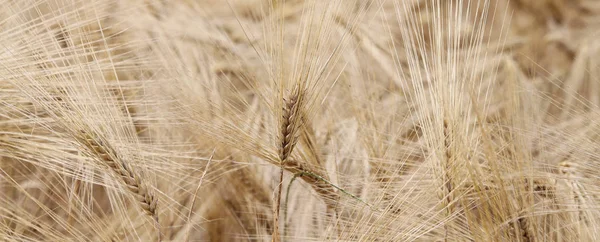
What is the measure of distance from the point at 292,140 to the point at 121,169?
184 mm

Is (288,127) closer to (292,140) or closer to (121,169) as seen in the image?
(292,140)

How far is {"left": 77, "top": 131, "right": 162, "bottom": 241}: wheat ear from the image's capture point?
0.70 metres

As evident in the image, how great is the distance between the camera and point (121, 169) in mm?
704

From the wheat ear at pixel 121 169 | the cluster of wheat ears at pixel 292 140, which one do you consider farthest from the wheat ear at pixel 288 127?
the wheat ear at pixel 121 169

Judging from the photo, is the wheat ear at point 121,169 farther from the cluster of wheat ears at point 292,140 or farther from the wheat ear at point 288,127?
the wheat ear at point 288,127

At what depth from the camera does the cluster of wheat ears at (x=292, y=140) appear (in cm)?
71

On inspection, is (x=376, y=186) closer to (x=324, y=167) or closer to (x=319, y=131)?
(x=324, y=167)

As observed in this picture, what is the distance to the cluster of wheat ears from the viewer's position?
714 millimetres

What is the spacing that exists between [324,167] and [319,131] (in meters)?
0.14

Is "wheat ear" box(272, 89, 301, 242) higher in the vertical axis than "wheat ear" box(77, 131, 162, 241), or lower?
higher

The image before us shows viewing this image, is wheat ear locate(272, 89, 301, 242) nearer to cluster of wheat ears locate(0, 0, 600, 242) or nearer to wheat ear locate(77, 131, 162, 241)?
cluster of wheat ears locate(0, 0, 600, 242)

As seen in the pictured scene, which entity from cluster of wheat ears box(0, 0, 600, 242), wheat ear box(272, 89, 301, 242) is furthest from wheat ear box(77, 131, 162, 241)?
wheat ear box(272, 89, 301, 242)

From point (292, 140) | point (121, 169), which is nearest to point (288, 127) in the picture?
point (292, 140)

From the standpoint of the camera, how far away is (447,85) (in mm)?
740
